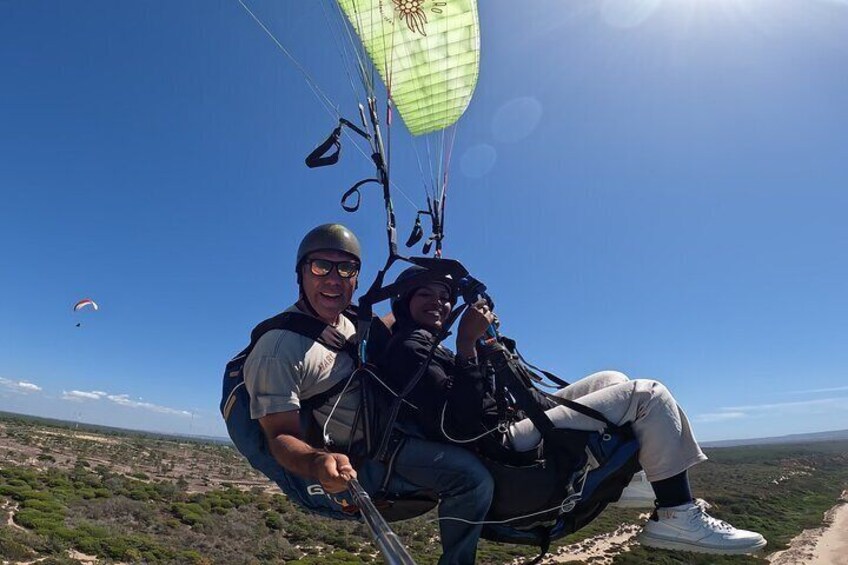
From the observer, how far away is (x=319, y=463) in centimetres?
204

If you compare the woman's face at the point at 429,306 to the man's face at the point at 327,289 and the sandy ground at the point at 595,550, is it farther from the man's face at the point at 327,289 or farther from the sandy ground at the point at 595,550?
the sandy ground at the point at 595,550

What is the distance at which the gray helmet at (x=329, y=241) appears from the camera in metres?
2.87

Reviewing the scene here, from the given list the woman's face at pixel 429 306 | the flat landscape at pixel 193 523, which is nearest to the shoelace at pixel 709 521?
the woman's face at pixel 429 306

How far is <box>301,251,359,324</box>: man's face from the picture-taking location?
9.46 ft

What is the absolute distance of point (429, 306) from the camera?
3.06 meters

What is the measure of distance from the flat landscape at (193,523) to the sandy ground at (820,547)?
0.42 metres

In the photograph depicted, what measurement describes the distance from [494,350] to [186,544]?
28.2m

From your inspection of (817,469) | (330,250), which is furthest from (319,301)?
(817,469)

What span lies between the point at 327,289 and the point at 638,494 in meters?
2.13

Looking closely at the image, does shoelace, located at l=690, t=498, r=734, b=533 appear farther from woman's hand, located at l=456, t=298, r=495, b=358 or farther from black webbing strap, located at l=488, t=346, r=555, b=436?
woman's hand, located at l=456, t=298, r=495, b=358

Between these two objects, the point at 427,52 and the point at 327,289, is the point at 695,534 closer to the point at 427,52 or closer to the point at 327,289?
the point at 327,289

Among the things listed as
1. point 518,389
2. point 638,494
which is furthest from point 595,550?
point 518,389

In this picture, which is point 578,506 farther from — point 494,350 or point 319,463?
point 319,463

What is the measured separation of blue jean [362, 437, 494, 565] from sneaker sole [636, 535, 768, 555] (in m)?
0.78
